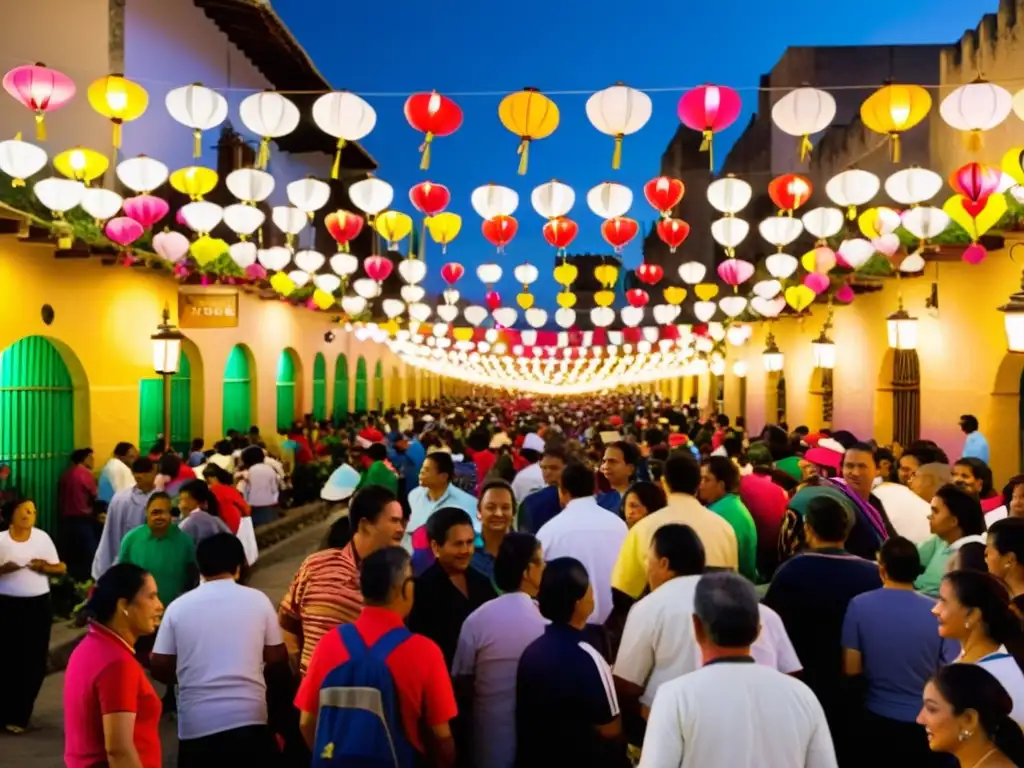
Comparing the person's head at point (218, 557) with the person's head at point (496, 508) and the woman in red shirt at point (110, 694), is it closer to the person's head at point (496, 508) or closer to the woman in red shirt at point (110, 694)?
the woman in red shirt at point (110, 694)

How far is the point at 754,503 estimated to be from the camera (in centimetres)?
875

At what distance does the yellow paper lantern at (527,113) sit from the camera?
10688 mm

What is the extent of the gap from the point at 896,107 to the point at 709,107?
1.82m

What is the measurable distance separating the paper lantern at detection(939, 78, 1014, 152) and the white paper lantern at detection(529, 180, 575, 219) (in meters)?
5.08

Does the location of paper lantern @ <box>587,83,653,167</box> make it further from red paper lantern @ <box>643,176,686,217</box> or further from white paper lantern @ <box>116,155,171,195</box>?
white paper lantern @ <box>116,155,171,195</box>

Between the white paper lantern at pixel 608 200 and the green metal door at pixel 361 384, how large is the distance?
24125 millimetres

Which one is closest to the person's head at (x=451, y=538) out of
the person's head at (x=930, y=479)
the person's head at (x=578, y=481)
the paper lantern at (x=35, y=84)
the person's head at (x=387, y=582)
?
the person's head at (x=387, y=582)

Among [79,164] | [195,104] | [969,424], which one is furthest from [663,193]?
[79,164]

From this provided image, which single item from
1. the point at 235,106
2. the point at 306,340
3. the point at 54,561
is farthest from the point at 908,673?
the point at 306,340

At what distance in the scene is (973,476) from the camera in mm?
8344

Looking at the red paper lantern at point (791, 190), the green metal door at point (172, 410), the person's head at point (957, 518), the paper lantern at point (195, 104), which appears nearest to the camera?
the person's head at point (957, 518)

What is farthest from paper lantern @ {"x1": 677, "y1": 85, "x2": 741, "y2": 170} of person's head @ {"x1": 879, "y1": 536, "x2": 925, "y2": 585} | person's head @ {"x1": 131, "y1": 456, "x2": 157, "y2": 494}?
person's head @ {"x1": 879, "y1": 536, "x2": 925, "y2": 585}

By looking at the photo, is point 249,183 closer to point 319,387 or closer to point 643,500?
point 643,500

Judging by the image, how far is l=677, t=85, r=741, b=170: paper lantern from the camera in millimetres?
A: 10539
